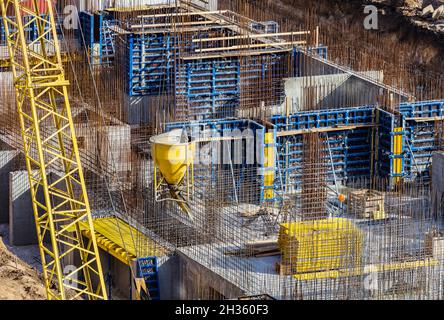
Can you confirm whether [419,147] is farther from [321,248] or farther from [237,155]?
[321,248]

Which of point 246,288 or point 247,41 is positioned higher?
point 247,41

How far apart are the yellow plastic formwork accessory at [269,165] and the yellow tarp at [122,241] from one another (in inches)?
131

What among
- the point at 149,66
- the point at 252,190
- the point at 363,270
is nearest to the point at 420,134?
the point at 252,190

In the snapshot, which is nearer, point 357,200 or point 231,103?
point 357,200

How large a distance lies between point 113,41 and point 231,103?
20.9 feet

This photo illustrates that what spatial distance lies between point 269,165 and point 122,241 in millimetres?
4250

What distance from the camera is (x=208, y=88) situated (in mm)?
35688

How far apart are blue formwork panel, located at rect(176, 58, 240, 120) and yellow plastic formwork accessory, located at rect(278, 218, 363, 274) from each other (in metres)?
9.29

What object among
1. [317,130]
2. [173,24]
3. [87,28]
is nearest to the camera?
[317,130]

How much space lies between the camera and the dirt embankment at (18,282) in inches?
1060

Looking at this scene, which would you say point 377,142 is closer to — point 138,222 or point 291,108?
point 291,108

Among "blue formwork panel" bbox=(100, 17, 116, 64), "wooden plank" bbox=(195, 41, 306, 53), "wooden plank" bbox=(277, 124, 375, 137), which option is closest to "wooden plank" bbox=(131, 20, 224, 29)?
"wooden plank" bbox=(195, 41, 306, 53)
